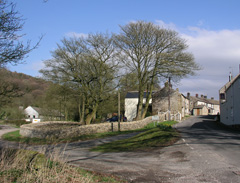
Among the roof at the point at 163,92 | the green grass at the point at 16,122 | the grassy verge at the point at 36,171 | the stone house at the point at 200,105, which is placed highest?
the roof at the point at 163,92

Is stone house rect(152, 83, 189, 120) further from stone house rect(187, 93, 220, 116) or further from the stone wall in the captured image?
stone house rect(187, 93, 220, 116)

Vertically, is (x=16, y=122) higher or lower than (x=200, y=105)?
lower

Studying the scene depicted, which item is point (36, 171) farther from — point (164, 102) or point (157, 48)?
point (164, 102)

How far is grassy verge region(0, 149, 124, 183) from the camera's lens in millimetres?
5820

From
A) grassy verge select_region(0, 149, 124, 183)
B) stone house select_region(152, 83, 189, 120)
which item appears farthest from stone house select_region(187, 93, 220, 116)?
grassy verge select_region(0, 149, 124, 183)

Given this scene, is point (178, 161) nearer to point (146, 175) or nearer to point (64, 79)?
point (146, 175)

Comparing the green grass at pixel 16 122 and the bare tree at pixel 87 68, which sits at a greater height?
the bare tree at pixel 87 68

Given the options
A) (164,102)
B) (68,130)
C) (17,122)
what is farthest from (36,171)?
(17,122)

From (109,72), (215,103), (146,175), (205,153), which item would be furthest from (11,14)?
(215,103)

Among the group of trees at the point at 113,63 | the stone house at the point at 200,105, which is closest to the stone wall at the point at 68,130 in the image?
the group of trees at the point at 113,63

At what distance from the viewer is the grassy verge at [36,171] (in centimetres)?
582

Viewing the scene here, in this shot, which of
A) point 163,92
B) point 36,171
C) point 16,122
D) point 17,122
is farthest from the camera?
point 163,92

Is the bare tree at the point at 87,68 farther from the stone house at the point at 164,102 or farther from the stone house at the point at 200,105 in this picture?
the stone house at the point at 200,105

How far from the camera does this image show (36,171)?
619cm
